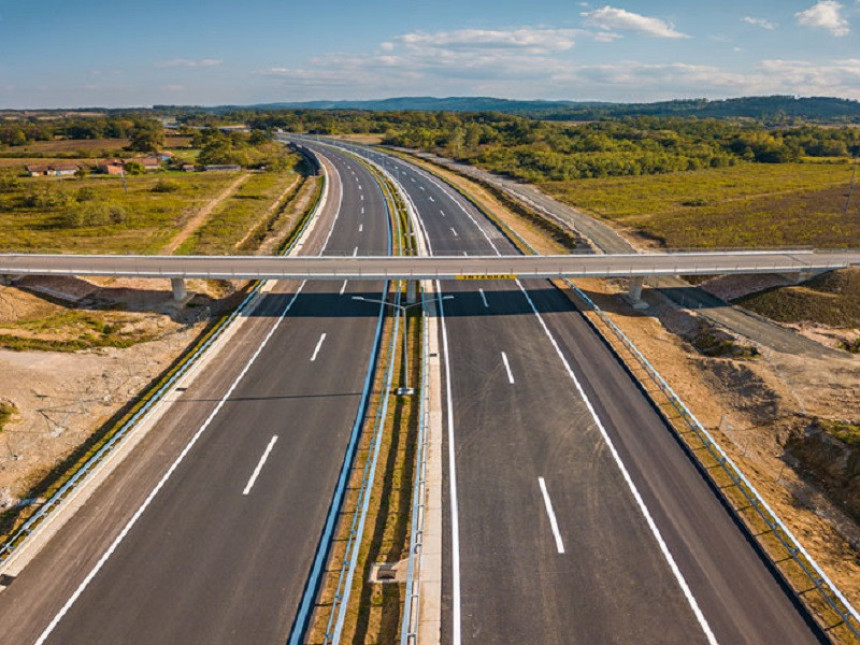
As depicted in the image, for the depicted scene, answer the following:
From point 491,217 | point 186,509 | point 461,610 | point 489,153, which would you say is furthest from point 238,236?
point 489,153

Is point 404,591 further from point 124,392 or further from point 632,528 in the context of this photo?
point 124,392

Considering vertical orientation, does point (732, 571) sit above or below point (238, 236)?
below

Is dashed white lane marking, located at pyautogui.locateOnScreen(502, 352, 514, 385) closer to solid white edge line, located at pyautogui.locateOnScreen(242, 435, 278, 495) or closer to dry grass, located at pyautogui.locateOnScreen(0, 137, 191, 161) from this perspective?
solid white edge line, located at pyautogui.locateOnScreen(242, 435, 278, 495)

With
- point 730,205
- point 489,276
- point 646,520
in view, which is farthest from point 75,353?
point 730,205

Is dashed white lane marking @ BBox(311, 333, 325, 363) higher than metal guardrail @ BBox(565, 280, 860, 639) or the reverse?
higher

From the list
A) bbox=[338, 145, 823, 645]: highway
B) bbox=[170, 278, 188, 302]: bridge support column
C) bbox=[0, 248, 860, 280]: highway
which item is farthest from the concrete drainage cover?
bbox=[170, 278, 188, 302]: bridge support column

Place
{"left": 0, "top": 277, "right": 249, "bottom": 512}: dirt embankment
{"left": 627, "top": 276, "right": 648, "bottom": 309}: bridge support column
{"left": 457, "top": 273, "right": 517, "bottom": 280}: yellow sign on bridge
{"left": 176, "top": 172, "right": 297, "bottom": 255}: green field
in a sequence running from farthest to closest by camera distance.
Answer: {"left": 176, "top": 172, "right": 297, "bottom": 255}: green field
{"left": 627, "top": 276, "right": 648, "bottom": 309}: bridge support column
{"left": 457, "top": 273, "right": 517, "bottom": 280}: yellow sign on bridge
{"left": 0, "top": 277, "right": 249, "bottom": 512}: dirt embankment

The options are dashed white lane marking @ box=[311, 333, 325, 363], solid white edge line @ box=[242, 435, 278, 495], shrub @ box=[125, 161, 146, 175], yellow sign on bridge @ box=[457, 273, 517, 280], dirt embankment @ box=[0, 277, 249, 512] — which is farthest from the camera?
shrub @ box=[125, 161, 146, 175]

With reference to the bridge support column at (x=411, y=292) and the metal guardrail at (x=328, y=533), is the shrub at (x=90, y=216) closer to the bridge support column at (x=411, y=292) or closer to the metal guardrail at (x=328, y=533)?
the bridge support column at (x=411, y=292)
